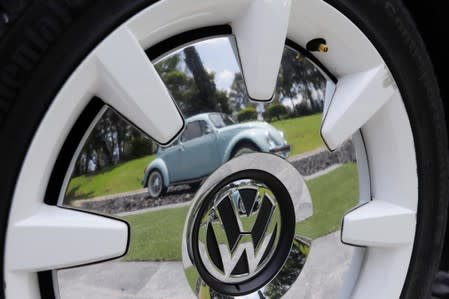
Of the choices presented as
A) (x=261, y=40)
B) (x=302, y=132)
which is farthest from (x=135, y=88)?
(x=302, y=132)

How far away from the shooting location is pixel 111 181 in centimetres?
79

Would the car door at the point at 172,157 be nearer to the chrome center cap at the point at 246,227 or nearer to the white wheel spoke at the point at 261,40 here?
the chrome center cap at the point at 246,227

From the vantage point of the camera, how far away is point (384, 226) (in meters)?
1.01

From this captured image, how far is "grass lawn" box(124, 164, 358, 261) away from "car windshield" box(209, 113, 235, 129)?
15cm

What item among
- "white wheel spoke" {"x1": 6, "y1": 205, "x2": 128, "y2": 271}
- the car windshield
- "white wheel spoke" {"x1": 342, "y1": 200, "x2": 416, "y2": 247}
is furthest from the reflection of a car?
"white wheel spoke" {"x1": 342, "y1": 200, "x2": 416, "y2": 247}

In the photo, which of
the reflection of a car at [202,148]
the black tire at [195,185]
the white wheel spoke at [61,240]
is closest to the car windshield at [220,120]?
the reflection of a car at [202,148]

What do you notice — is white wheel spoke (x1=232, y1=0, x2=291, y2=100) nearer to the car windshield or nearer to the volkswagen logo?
the car windshield

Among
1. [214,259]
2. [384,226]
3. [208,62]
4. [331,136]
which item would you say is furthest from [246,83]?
[384,226]

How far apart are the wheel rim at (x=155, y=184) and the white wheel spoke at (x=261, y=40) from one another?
0.69 feet

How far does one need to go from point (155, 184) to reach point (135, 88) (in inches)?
6.5

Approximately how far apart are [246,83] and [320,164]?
0.23m

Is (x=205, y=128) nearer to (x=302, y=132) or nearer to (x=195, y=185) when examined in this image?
(x=195, y=185)

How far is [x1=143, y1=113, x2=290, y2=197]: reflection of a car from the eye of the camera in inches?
32.3

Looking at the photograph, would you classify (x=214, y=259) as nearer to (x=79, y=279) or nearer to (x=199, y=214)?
(x=199, y=214)
